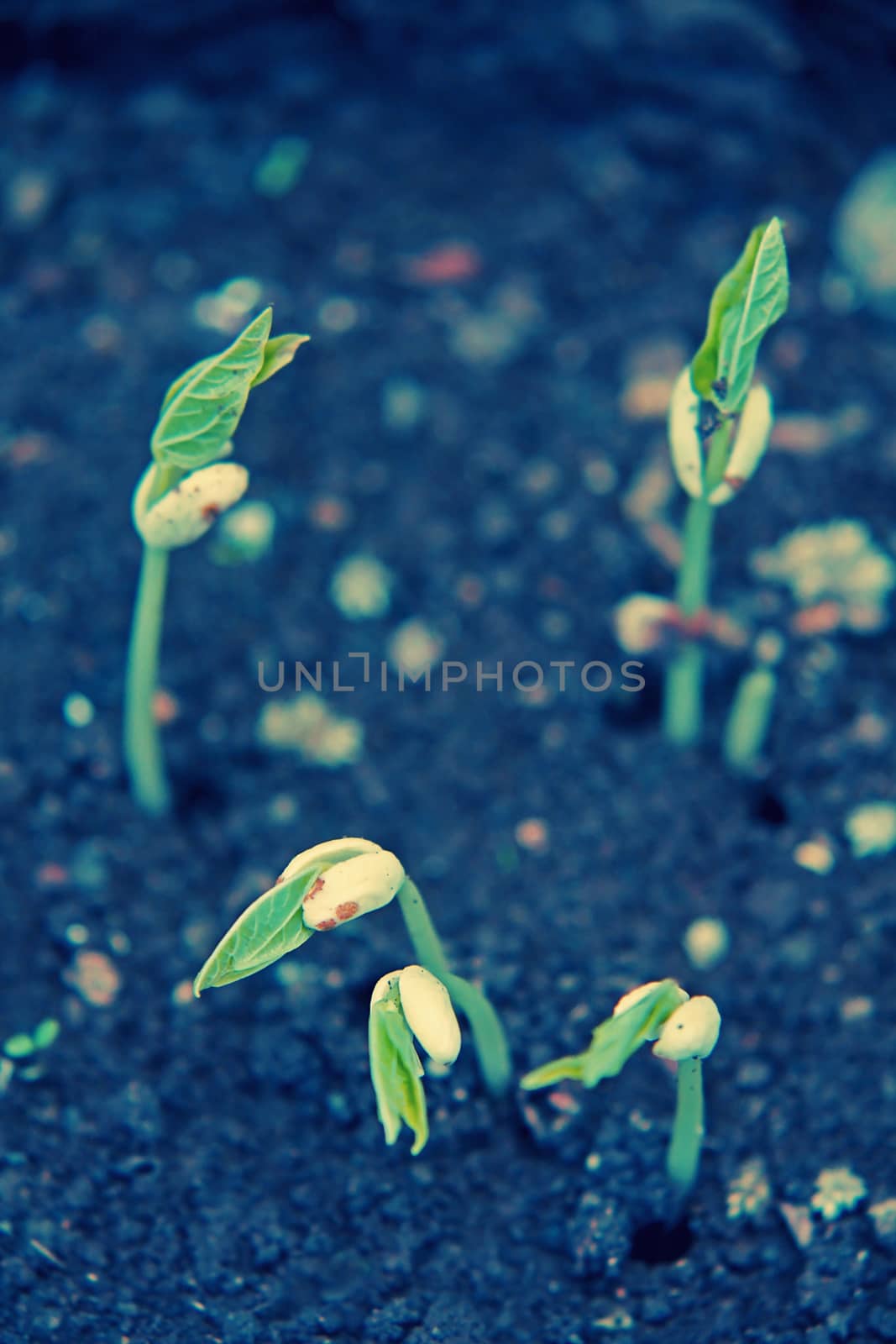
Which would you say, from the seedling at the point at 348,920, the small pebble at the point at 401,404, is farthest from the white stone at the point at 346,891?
the small pebble at the point at 401,404

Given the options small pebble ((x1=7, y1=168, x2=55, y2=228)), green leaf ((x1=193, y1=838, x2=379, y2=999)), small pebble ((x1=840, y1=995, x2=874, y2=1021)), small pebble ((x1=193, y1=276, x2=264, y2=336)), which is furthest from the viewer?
small pebble ((x1=7, y1=168, x2=55, y2=228))

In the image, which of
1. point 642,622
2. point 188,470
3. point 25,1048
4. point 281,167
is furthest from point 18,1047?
point 281,167

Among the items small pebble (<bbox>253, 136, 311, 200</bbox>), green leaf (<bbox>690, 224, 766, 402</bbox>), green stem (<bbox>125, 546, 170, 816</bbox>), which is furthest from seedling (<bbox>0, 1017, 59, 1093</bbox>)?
small pebble (<bbox>253, 136, 311, 200</bbox>)

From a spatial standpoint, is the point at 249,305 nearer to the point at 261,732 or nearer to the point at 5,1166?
the point at 261,732

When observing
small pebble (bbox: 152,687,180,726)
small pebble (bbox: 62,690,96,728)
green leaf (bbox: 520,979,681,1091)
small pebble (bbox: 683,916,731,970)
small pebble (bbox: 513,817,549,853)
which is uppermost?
green leaf (bbox: 520,979,681,1091)

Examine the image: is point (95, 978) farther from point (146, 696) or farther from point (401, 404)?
point (401, 404)

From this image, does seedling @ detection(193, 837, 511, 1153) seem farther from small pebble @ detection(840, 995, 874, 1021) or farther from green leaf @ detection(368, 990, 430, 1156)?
small pebble @ detection(840, 995, 874, 1021)
